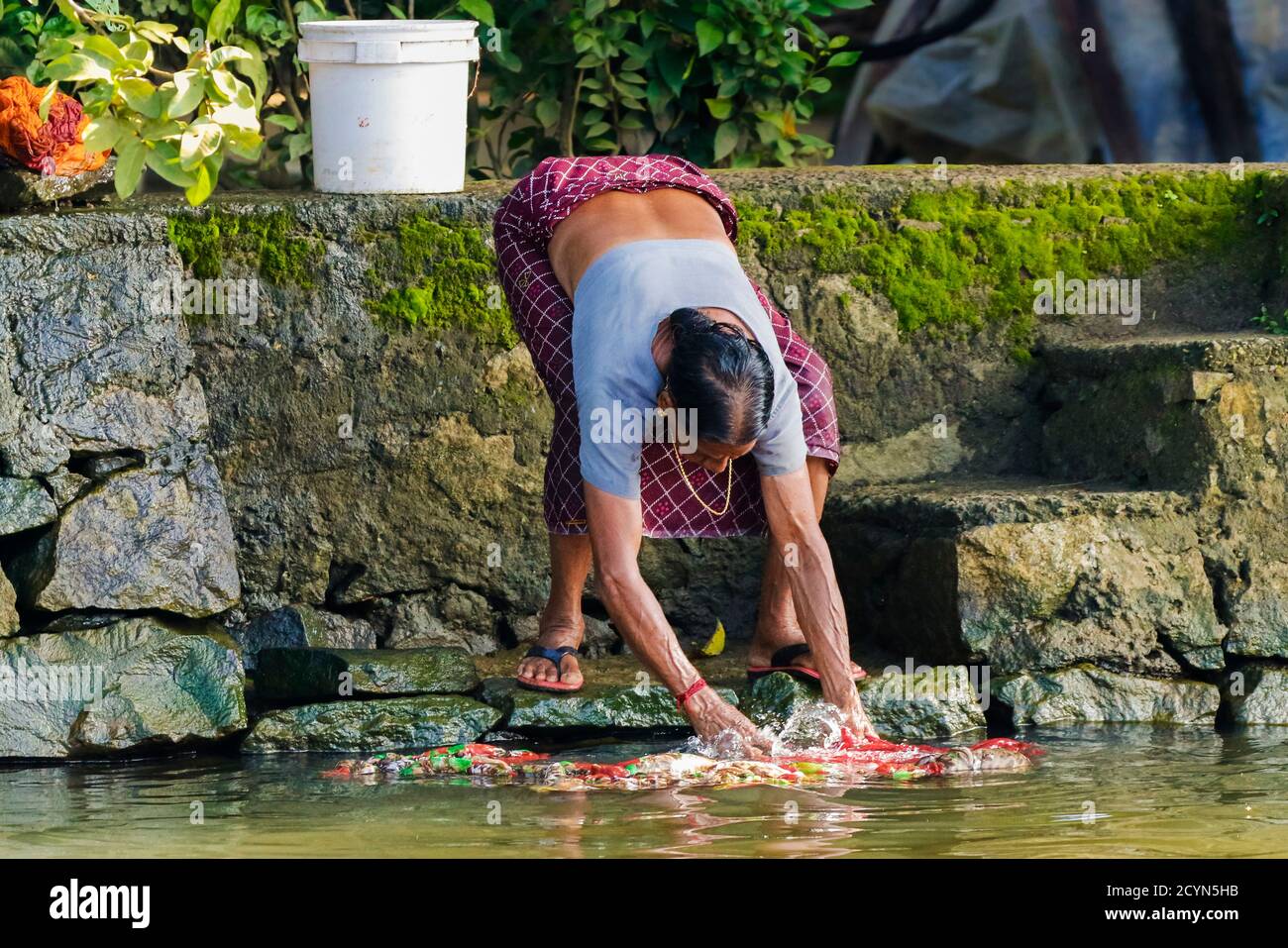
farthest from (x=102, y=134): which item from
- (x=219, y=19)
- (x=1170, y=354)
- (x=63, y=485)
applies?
(x=1170, y=354)

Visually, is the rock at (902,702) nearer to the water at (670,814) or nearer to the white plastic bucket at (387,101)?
the water at (670,814)

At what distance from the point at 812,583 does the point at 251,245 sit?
6.75 feet

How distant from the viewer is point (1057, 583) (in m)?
5.23

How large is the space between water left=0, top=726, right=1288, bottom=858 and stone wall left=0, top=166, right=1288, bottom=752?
1.53 ft

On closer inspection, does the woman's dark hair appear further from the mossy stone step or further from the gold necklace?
the mossy stone step

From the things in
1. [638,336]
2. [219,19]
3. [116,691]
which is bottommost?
[116,691]

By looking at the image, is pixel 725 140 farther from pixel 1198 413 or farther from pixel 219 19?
pixel 219 19

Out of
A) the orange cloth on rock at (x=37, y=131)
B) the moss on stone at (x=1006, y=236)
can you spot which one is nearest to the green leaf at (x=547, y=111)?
the moss on stone at (x=1006, y=236)

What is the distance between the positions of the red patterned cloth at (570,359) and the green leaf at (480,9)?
57.4 inches

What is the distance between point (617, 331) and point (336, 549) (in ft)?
5.41

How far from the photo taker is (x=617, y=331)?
4.35 meters

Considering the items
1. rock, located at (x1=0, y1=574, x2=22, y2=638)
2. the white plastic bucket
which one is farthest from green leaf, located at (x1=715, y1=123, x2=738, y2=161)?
rock, located at (x1=0, y1=574, x2=22, y2=638)

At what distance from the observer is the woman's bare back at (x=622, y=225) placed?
4.70 m

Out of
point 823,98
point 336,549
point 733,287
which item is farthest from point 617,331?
point 823,98
